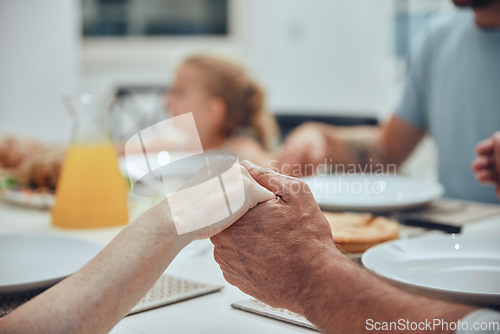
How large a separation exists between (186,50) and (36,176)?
3.57 m

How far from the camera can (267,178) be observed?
1.92 ft

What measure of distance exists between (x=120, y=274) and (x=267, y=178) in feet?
0.62

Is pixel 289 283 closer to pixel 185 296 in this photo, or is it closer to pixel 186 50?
pixel 185 296

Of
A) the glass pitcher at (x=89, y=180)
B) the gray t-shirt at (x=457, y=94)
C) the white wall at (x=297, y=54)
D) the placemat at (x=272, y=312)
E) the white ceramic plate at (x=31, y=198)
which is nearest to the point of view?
the placemat at (x=272, y=312)

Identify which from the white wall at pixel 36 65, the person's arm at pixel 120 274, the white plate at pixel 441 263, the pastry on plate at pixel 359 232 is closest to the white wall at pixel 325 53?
the white wall at pixel 36 65

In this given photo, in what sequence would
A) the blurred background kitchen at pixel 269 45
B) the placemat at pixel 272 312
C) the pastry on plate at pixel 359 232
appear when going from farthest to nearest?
the blurred background kitchen at pixel 269 45 < the pastry on plate at pixel 359 232 < the placemat at pixel 272 312

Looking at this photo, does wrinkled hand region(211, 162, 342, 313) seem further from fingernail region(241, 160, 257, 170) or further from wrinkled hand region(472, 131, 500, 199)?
wrinkled hand region(472, 131, 500, 199)

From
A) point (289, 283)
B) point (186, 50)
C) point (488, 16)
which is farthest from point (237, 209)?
point (186, 50)

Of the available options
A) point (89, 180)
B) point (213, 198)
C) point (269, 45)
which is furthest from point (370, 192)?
point (269, 45)

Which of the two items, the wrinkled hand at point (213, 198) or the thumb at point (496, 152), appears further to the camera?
the thumb at point (496, 152)

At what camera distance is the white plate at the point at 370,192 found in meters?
1.04

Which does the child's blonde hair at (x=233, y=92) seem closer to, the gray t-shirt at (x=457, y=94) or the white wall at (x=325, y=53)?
the gray t-shirt at (x=457, y=94)

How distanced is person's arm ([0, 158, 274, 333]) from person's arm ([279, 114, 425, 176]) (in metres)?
0.88

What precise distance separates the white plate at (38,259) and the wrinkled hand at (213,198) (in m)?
0.18
